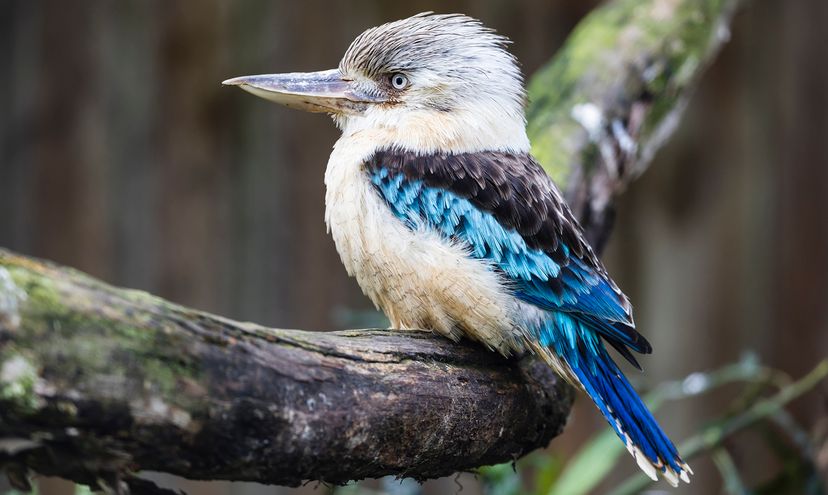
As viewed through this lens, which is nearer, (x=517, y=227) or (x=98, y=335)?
(x=98, y=335)

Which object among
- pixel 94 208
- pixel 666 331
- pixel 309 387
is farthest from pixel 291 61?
pixel 309 387

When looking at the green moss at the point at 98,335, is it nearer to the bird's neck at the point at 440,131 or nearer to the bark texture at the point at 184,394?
the bark texture at the point at 184,394

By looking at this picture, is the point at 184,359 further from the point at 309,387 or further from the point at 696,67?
the point at 696,67

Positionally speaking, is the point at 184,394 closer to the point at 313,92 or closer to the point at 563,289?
the point at 563,289

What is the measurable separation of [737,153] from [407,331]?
2114mm

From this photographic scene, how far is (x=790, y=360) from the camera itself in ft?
12.1

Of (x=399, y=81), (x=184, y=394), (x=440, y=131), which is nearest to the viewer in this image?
(x=184, y=394)

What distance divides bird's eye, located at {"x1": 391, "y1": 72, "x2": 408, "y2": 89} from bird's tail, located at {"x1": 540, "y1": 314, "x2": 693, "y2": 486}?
79 cm

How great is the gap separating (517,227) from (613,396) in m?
0.44

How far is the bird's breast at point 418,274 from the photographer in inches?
86.4

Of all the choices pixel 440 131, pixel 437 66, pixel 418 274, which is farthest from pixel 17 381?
pixel 437 66

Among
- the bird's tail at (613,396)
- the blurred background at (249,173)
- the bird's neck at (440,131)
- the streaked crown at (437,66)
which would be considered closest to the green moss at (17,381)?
the bird's tail at (613,396)

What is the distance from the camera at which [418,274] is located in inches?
87.8

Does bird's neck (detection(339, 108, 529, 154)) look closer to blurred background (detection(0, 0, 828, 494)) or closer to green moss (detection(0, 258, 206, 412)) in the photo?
green moss (detection(0, 258, 206, 412))
